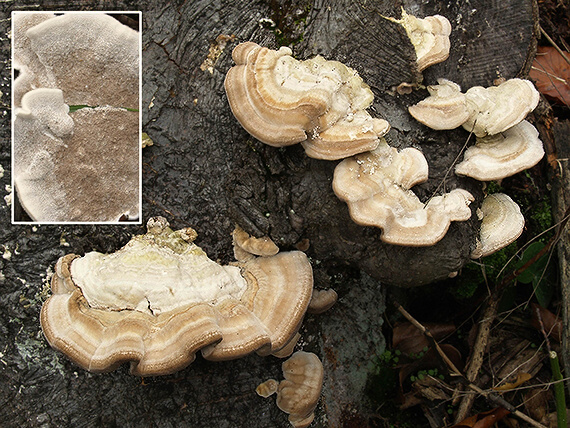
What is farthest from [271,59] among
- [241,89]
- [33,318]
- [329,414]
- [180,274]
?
[329,414]

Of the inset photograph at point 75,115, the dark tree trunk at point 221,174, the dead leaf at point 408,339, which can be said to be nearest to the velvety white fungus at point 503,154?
the dark tree trunk at point 221,174

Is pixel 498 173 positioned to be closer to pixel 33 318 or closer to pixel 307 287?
pixel 307 287

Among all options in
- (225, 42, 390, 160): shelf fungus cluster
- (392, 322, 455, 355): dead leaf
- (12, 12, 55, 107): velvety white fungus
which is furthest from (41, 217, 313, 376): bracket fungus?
(392, 322, 455, 355): dead leaf

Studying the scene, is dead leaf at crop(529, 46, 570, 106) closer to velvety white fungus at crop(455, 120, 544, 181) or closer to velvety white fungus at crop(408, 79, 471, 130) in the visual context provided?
velvety white fungus at crop(455, 120, 544, 181)

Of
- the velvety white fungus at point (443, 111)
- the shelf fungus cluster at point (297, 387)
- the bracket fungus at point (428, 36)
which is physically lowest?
the shelf fungus cluster at point (297, 387)

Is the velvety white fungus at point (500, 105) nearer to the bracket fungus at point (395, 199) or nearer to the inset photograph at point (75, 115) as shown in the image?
the bracket fungus at point (395, 199)
